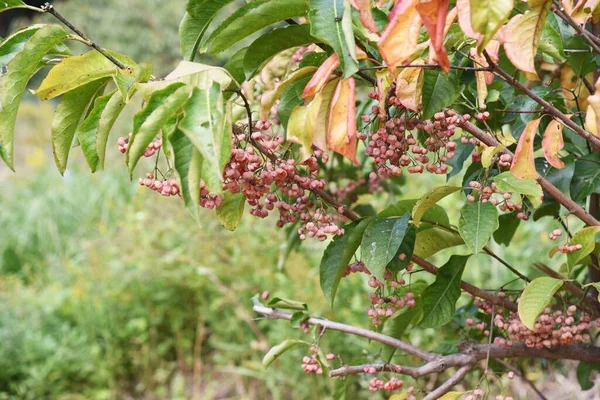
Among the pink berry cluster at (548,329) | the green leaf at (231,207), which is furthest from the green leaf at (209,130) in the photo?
the pink berry cluster at (548,329)

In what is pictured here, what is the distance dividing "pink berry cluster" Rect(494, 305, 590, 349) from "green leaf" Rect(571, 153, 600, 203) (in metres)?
0.17

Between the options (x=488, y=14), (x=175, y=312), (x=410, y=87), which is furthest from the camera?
(x=175, y=312)

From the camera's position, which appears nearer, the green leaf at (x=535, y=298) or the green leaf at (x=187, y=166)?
the green leaf at (x=187, y=166)

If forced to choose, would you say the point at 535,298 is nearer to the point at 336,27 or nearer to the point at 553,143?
the point at 553,143

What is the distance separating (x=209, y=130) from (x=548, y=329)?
65 centimetres

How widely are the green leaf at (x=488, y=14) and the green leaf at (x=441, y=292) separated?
0.54 meters

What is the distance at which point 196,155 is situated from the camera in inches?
23.7

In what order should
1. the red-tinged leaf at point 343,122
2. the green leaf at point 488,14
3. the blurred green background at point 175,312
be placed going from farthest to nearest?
the blurred green background at point 175,312 → the red-tinged leaf at point 343,122 → the green leaf at point 488,14

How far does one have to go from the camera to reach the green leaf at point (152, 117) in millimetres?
611

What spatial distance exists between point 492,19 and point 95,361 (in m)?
2.76

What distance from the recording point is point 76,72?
0.74m

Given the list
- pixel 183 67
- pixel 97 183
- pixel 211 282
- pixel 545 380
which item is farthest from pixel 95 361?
pixel 183 67

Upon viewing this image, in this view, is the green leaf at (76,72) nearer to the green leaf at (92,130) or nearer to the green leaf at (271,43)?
the green leaf at (92,130)

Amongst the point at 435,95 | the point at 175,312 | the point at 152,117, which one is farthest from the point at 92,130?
the point at 175,312
